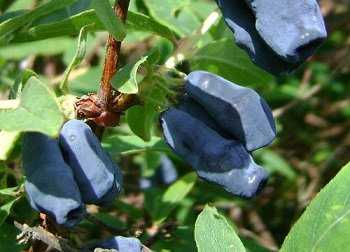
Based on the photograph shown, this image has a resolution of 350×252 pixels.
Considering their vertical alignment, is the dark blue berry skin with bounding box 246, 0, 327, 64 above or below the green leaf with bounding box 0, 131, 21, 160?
above

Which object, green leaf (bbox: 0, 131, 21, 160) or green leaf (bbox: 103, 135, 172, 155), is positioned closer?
green leaf (bbox: 0, 131, 21, 160)

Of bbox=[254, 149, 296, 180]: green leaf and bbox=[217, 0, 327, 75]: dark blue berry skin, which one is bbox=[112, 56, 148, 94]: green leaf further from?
bbox=[254, 149, 296, 180]: green leaf

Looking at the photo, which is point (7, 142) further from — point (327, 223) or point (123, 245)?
point (327, 223)

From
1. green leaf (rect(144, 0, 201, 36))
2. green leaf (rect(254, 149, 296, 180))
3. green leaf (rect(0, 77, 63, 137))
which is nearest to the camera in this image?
green leaf (rect(0, 77, 63, 137))

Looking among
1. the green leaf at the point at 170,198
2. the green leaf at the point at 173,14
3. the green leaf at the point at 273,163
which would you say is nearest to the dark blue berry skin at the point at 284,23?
the green leaf at the point at 173,14

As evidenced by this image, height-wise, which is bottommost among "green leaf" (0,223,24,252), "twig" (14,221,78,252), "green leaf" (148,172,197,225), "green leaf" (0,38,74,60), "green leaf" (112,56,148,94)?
"green leaf" (0,38,74,60)

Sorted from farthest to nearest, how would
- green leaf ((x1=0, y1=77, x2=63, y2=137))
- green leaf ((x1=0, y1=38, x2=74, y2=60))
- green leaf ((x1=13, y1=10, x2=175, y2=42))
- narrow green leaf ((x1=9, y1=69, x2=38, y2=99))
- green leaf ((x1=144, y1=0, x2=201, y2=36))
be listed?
green leaf ((x1=0, y1=38, x2=74, y2=60)), green leaf ((x1=144, y1=0, x2=201, y2=36)), green leaf ((x1=13, y1=10, x2=175, y2=42)), narrow green leaf ((x1=9, y1=69, x2=38, y2=99)), green leaf ((x1=0, y1=77, x2=63, y2=137))

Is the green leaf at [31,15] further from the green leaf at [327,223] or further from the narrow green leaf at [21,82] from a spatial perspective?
the green leaf at [327,223]

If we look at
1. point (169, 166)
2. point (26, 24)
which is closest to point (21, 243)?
point (26, 24)

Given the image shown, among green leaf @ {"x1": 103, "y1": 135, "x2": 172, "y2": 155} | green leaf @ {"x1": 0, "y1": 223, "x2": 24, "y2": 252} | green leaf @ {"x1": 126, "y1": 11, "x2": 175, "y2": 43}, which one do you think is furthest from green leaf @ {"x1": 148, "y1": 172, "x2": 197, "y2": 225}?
green leaf @ {"x1": 0, "y1": 223, "x2": 24, "y2": 252}
